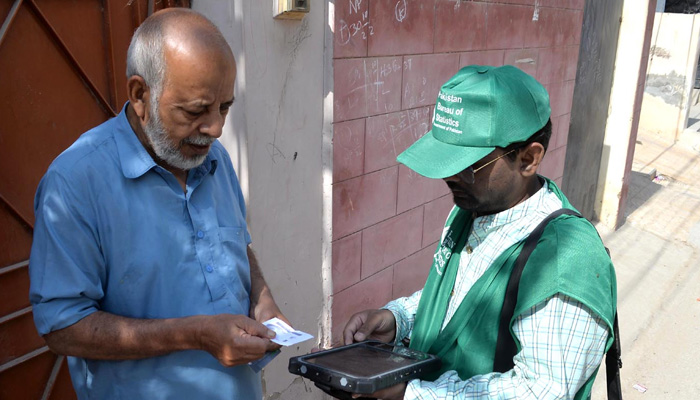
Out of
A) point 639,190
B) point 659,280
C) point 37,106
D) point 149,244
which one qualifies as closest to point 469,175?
point 149,244

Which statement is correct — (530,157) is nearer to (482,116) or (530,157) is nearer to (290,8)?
(482,116)

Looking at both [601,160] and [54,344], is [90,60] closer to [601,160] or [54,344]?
[54,344]

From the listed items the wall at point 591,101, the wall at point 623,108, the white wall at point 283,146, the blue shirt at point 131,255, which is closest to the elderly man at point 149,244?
the blue shirt at point 131,255

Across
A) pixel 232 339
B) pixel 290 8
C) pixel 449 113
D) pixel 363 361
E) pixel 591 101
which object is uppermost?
pixel 290 8

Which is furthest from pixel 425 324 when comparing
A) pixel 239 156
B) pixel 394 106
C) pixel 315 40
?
pixel 394 106

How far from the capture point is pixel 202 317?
5.56 feet

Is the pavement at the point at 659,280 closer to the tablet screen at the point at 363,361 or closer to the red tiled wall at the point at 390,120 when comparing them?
the red tiled wall at the point at 390,120

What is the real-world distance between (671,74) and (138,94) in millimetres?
13238

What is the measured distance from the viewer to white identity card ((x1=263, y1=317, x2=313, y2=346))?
174cm

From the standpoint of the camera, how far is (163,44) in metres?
1.67

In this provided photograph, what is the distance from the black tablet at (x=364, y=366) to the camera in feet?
5.22

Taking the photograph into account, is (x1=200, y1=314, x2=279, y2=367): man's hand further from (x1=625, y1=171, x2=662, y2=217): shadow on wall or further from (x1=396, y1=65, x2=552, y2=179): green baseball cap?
(x1=625, y1=171, x2=662, y2=217): shadow on wall

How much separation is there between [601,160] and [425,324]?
707cm

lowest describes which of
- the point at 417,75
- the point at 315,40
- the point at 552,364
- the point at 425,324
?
the point at 425,324
